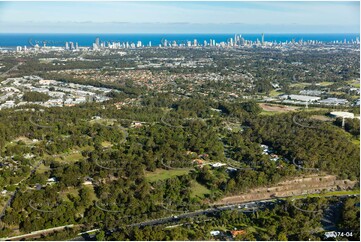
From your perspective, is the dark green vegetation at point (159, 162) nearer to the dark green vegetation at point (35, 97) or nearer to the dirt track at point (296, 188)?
the dark green vegetation at point (35, 97)

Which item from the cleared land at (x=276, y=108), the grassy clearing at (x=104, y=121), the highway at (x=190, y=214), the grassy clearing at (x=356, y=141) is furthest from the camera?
the cleared land at (x=276, y=108)

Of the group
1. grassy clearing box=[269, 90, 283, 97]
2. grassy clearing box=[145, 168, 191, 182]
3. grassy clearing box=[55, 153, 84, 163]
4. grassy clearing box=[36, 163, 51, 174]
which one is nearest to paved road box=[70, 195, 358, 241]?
grassy clearing box=[145, 168, 191, 182]

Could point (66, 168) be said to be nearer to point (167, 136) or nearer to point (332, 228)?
point (167, 136)

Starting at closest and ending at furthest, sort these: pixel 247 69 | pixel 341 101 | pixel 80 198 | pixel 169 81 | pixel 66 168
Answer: pixel 80 198, pixel 66 168, pixel 341 101, pixel 169 81, pixel 247 69

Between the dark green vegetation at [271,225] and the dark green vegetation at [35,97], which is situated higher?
the dark green vegetation at [35,97]

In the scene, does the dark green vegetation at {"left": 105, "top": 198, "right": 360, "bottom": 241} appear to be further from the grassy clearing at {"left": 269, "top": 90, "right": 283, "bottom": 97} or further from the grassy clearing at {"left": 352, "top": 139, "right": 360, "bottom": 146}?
the grassy clearing at {"left": 269, "top": 90, "right": 283, "bottom": 97}

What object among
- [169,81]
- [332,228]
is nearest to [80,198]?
[332,228]

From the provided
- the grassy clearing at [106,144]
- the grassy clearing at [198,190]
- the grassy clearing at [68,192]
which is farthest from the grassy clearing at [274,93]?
the grassy clearing at [68,192]
